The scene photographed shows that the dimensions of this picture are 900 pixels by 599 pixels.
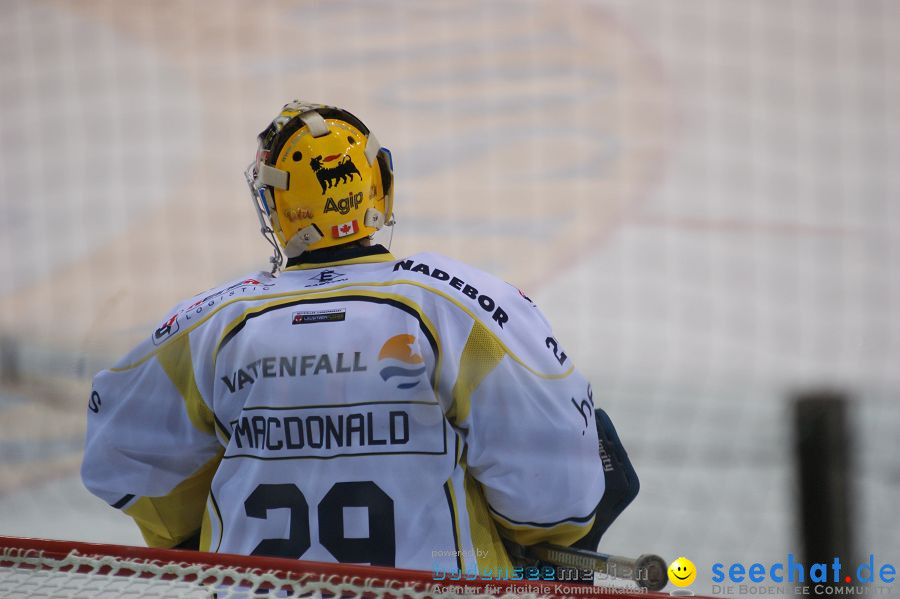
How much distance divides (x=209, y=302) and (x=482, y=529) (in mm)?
589

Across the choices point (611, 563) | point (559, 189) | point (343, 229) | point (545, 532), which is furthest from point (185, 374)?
point (559, 189)

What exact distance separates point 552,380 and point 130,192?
420 centimetres

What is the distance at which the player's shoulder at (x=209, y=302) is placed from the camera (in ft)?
5.57

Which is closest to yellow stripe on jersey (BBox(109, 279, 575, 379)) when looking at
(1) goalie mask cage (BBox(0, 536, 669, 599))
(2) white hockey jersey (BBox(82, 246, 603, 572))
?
(2) white hockey jersey (BBox(82, 246, 603, 572))

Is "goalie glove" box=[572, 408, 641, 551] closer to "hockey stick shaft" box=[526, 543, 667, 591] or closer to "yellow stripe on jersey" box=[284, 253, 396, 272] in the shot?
"hockey stick shaft" box=[526, 543, 667, 591]

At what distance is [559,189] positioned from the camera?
509 centimetres

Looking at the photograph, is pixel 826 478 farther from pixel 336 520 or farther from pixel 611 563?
pixel 336 520

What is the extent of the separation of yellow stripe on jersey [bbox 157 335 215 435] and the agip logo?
14.4 inches

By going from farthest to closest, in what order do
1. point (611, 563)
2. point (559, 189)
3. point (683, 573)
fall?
point (559, 189) < point (683, 573) < point (611, 563)

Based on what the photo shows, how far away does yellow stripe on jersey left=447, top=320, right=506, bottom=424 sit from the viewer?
62.2 inches

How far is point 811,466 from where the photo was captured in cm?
214

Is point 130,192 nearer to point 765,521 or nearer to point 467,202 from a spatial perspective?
point 467,202

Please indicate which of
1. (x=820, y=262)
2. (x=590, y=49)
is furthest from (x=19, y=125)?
(x=820, y=262)

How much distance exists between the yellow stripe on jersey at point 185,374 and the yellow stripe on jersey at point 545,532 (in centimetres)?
53
